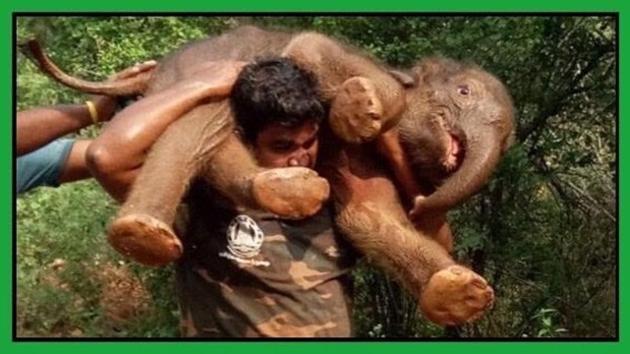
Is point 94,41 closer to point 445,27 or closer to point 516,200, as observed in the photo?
point 445,27

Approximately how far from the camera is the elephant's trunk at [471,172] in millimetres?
2148

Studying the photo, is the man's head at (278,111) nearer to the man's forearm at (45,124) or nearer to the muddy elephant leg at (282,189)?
the muddy elephant leg at (282,189)

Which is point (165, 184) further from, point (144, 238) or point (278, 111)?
point (278, 111)

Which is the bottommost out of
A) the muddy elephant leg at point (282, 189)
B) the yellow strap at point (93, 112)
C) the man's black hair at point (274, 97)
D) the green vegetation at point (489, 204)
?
the green vegetation at point (489, 204)

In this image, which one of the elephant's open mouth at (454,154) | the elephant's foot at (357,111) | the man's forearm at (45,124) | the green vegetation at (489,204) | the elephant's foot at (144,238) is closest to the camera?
the elephant's foot at (144,238)

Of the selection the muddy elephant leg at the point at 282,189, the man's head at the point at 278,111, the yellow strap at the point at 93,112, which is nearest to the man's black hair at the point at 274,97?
the man's head at the point at 278,111

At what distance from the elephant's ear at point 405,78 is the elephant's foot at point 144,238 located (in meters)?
0.54

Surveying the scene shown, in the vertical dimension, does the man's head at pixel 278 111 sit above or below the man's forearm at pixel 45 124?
above

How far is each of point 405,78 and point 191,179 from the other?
1.46 feet

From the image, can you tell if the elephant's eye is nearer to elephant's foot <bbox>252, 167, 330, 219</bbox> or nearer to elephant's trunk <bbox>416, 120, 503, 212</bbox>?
elephant's trunk <bbox>416, 120, 503, 212</bbox>

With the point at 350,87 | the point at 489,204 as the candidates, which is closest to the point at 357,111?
the point at 350,87

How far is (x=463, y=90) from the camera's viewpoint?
2279 millimetres

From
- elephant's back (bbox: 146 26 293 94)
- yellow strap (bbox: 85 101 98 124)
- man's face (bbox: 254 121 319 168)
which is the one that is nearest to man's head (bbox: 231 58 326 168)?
man's face (bbox: 254 121 319 168)

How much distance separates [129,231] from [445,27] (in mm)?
1762
